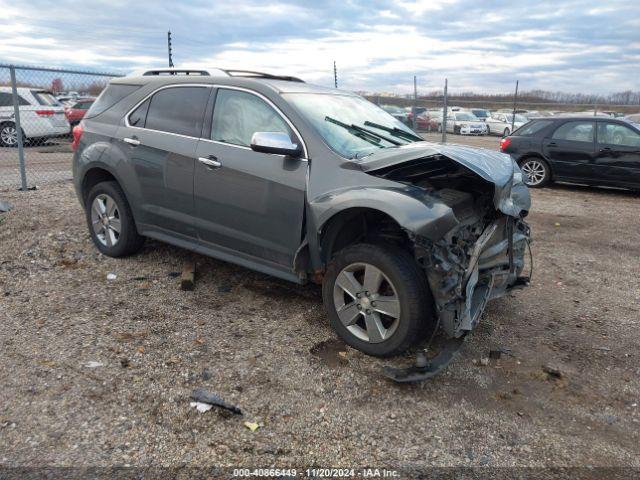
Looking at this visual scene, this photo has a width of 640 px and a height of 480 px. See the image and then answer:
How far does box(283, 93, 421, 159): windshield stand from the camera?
4.11 m

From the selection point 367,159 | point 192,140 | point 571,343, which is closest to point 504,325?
point 571,343

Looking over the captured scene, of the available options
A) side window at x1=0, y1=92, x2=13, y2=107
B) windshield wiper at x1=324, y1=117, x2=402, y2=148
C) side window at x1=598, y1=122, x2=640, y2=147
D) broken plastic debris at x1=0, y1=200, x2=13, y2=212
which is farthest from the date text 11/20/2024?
side window at x1=0, y1=92, x2=13, y2=107

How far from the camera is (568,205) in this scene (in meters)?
9.24

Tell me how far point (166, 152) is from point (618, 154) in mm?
8573

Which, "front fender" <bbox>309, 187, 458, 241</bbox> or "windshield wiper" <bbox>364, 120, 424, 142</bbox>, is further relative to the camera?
"windshield wiper" <bbox>364, 120, 424, 142</bbox>

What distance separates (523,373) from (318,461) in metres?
1.66

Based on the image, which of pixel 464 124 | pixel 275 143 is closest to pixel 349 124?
pixel 275 143

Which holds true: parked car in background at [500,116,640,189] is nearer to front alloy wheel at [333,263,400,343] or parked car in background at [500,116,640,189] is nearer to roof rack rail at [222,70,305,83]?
roof rack rail at [222,70,305,83]

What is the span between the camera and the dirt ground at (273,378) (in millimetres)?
2814

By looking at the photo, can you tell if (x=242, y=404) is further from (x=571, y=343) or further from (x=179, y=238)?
(x=571, y=343)

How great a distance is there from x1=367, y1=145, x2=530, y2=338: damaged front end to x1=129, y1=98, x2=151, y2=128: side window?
249 cm

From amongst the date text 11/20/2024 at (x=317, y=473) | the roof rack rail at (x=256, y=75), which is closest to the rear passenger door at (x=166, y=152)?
the roof rack rail at (x=256, y=75)

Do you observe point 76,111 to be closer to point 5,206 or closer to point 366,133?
point 5,206

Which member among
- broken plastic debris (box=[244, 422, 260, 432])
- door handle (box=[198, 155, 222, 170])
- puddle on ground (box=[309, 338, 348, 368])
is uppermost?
door handle (box=[198, 155, 222, 170])
